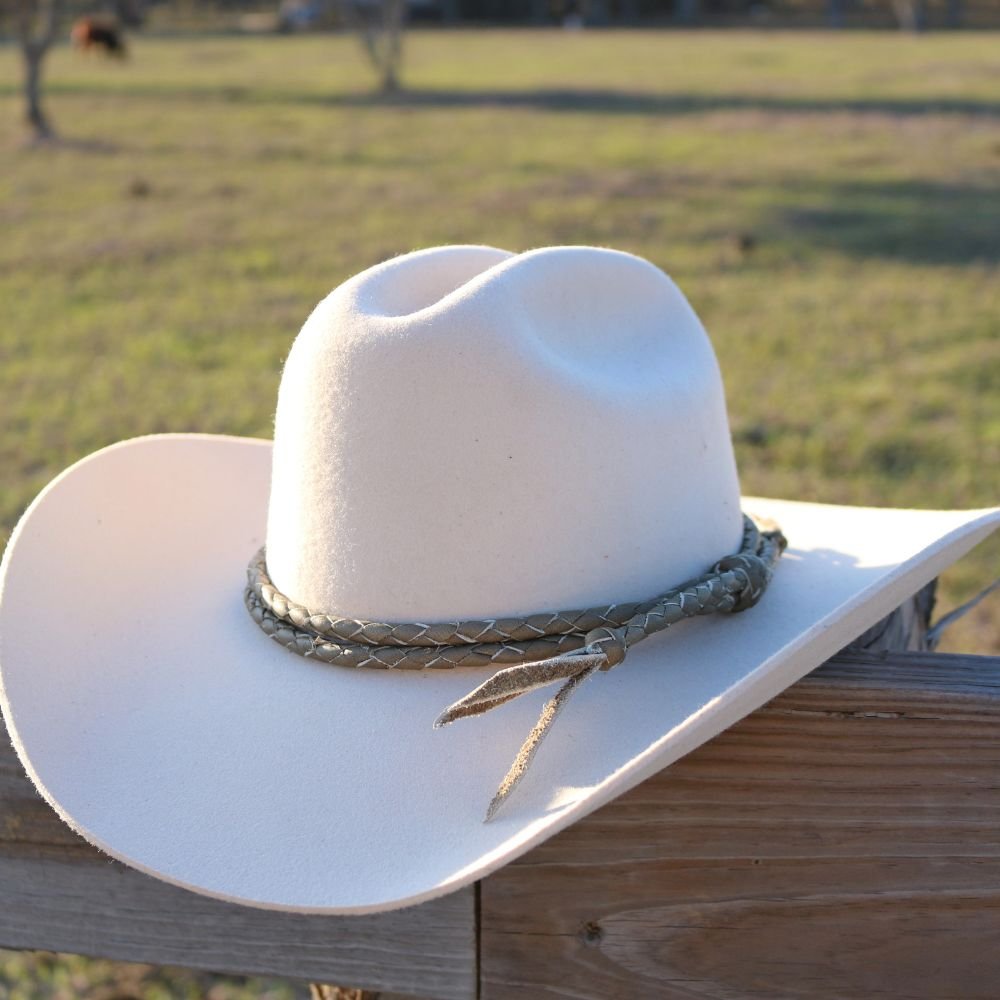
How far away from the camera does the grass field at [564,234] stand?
465 centimetres

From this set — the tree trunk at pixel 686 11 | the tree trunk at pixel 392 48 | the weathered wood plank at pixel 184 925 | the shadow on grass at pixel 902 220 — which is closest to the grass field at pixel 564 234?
the shadow on grass at pixel 902 220

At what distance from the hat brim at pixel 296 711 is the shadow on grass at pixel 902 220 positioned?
6620 mm

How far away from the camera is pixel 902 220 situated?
8.58m

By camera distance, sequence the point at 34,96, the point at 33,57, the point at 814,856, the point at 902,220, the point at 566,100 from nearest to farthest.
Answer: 1. the point at 814,856
2. the point at 902,220
3. the point at 33,57
4. the point at 34,96
5. the point at 566,100

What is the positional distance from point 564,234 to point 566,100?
9543mm

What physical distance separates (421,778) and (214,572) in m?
0.51

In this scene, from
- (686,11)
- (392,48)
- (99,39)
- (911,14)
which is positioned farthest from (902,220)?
(686,11)

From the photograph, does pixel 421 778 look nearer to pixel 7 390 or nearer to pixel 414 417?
pixel 414 417

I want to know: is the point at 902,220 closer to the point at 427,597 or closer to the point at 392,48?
the point at 427,597

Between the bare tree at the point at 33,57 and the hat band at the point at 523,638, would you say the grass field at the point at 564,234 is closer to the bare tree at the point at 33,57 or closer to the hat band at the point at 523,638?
the bare tree at the point at 33,57

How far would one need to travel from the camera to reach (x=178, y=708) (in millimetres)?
1264

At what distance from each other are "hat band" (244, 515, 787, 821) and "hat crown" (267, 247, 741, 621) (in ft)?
0.09

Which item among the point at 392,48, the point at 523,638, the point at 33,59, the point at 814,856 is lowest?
the point at 392,48

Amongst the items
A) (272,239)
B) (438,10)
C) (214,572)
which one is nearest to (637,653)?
(214,572)
